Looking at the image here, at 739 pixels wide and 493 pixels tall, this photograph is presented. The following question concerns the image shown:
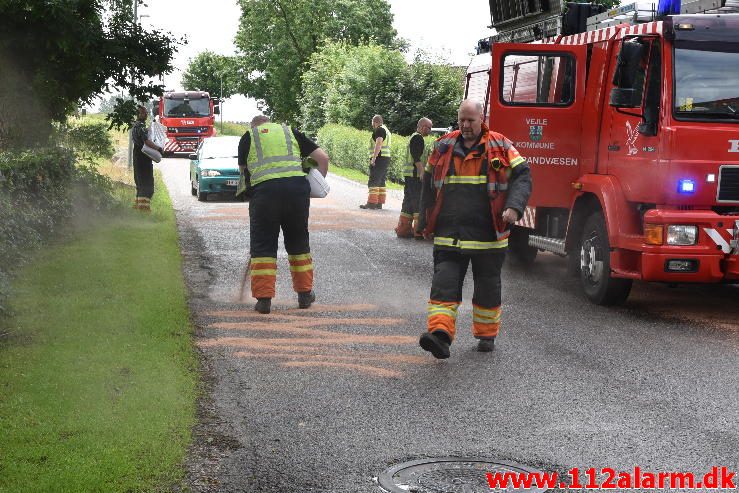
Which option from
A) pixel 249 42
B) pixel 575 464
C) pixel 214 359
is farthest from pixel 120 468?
pixel 249 42

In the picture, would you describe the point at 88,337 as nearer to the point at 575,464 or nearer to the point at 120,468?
the point at 120,468

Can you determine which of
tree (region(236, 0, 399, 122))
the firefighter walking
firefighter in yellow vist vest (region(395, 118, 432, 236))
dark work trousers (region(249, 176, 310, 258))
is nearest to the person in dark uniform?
firefighter in yellow vist vest (region(395, 118, 432, 236))

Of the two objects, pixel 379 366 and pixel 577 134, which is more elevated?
pixel 577 134

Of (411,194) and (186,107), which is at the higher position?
(186,107)

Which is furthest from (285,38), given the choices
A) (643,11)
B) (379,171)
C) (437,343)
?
(437,343)

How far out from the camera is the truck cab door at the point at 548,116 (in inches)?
464

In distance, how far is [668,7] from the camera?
34.2ft

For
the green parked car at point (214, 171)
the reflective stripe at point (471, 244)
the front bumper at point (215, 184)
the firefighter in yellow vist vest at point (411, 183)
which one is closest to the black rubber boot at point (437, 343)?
the reflective stripe at point (471, 244)

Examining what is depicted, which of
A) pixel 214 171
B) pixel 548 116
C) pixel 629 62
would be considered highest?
pixel 629 62

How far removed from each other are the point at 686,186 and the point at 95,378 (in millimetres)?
5452

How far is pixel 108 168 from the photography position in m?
30.4

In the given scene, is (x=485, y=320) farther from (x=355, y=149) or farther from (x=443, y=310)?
(x=355, y=149)

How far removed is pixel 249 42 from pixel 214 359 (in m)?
67.6

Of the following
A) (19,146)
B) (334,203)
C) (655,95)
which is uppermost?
(655,95)
